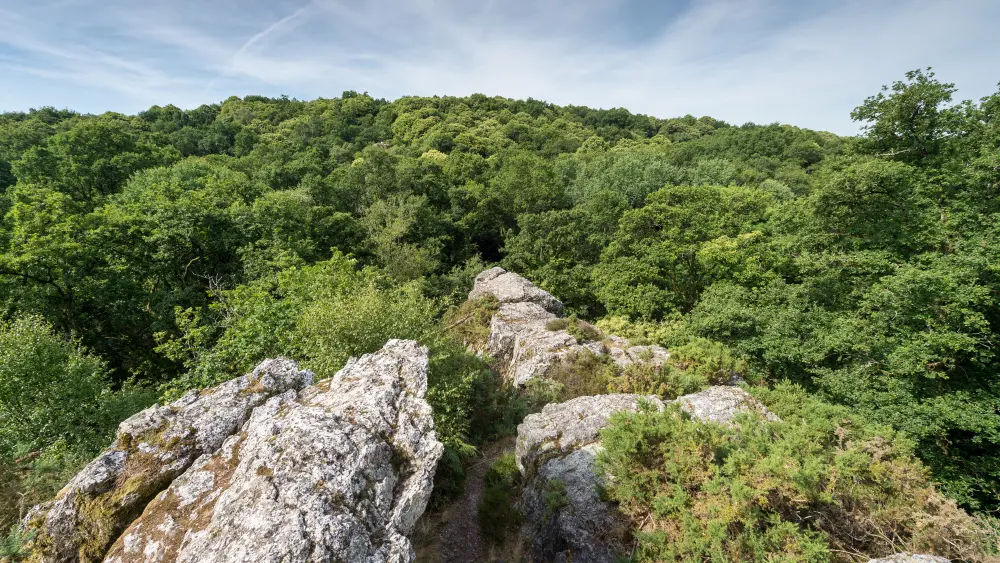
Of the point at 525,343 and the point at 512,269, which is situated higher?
the point at 512,269

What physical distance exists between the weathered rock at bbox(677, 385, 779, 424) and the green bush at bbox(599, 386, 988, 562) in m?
2.30

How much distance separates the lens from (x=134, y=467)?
7.11 metres

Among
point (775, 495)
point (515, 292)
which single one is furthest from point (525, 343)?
point (775, 495)

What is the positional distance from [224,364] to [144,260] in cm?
1376

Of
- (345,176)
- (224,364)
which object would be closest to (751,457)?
(224,364)

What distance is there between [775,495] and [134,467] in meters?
12.2

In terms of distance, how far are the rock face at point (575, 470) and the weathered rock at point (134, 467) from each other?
7.37 metres

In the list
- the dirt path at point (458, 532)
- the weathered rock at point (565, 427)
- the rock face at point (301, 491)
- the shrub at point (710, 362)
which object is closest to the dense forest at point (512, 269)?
the shrub at point (710, 362)

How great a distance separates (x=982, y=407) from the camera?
1244 cm

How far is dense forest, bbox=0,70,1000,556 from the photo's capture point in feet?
42.1

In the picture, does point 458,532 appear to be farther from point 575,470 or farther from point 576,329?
point 576,329

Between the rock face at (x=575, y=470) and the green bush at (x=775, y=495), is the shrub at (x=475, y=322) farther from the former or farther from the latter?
the green bush at (x=775, y=495)

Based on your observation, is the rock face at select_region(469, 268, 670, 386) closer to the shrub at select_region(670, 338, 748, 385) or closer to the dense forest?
the shrub at select_region(670, 338, 748, 385)

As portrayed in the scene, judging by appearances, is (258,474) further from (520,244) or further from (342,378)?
(520,244)
